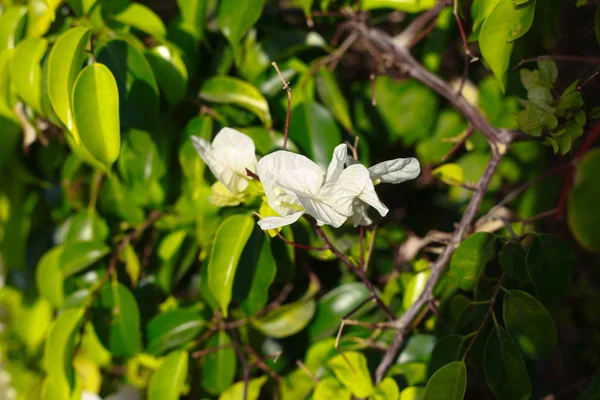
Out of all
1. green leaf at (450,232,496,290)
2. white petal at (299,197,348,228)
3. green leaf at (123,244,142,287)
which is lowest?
green leaf at (123,244,142,287)

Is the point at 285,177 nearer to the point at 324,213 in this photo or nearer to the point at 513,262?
the point at 324,213

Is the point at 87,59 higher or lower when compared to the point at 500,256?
higher

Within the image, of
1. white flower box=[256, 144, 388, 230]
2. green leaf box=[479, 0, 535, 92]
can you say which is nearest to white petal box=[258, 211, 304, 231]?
white flower box=[256, 144, 388, 230]

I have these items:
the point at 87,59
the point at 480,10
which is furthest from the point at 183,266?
the point at 480,10

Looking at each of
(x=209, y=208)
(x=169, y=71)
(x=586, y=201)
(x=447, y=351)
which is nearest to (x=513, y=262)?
(x=447, y=351)

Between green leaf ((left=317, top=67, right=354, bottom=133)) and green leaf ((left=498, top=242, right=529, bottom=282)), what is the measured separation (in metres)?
0.34

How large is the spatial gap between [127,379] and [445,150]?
790 millimetres

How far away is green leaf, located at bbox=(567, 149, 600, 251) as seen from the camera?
437mm

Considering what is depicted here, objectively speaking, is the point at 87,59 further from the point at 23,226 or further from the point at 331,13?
the point at 23,226

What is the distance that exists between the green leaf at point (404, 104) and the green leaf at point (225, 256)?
46 centimetres

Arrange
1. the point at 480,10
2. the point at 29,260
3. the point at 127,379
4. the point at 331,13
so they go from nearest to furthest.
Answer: the point at 480,10 < the point at 331,13 < the point at 127,379 < the point at 29,260

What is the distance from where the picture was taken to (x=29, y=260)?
1.18 meters

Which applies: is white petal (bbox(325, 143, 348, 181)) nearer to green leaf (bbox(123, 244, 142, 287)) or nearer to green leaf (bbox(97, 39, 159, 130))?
green leaf (bbox(97, 39, 159, 130))

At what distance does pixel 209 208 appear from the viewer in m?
0.87
